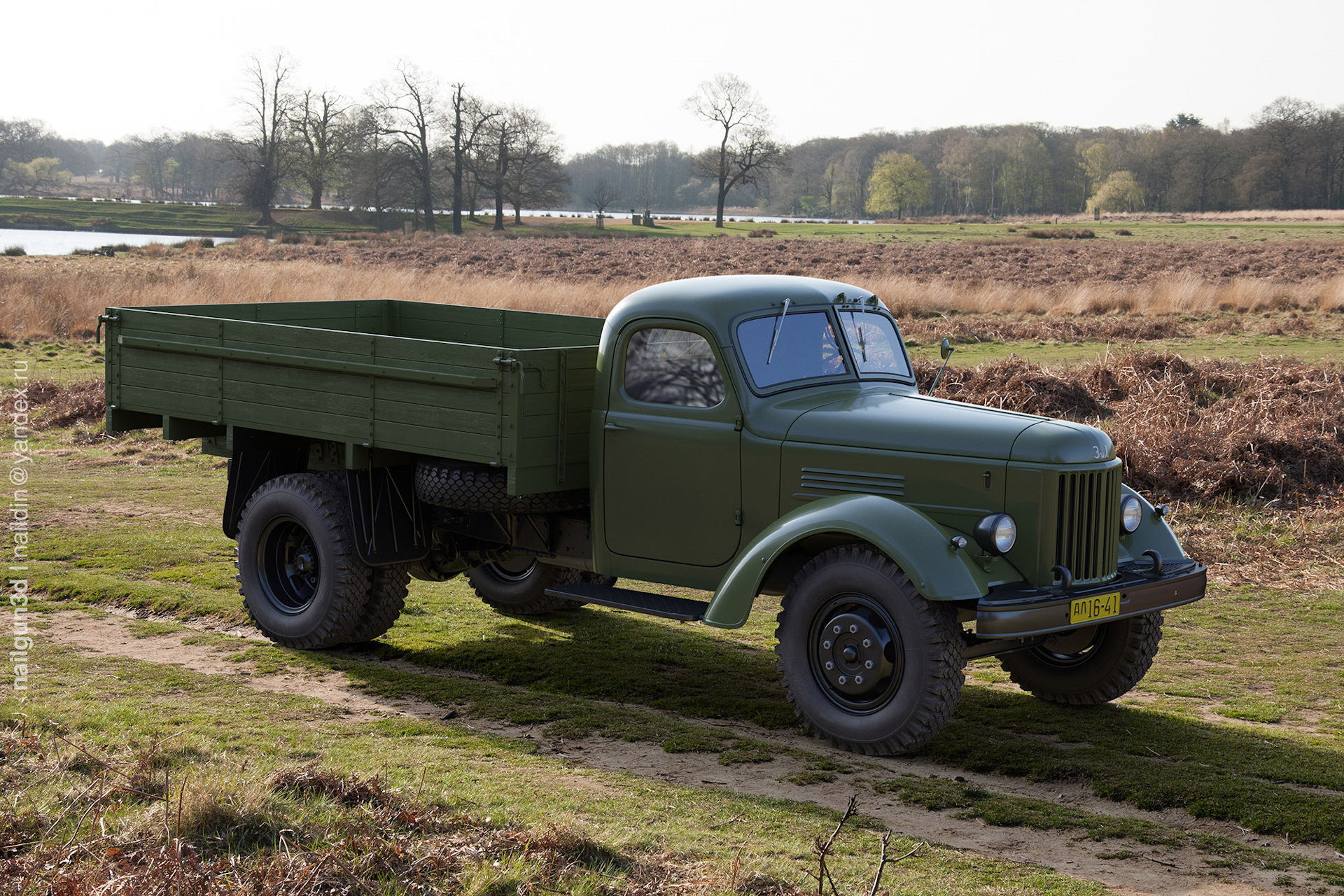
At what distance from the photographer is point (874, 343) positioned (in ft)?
23.1

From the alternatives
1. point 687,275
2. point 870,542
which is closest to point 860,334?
point 870,542

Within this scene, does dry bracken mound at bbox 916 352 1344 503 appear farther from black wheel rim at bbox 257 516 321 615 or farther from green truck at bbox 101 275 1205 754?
black wheel rim at bbox 257 516 321 615

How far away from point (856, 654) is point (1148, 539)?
6.43 ft

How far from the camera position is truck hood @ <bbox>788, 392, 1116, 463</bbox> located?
229 inches

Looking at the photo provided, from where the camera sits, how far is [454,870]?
13.4 ft

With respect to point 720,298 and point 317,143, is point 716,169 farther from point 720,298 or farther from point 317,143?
point 720,298

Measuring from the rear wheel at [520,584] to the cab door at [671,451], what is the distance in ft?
6.00

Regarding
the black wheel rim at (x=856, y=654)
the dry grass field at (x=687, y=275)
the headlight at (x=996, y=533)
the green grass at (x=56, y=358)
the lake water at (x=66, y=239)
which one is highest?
the lake water at (x=66, y=239)

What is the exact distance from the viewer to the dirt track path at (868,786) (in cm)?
448

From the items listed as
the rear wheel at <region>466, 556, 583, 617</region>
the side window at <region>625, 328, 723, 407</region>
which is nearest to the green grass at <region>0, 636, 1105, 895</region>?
the side window at <region>625, 328, 723, 407</region>

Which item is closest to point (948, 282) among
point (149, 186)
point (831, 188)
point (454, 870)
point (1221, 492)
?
point (1221, 492)

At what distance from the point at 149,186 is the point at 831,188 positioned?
81.8 meters

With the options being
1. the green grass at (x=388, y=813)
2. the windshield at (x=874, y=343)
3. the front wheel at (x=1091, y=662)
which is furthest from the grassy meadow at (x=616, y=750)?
the windshield at (x=874, y=343)

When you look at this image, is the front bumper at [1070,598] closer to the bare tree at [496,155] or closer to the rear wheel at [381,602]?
the rear wheel at [381,602]
